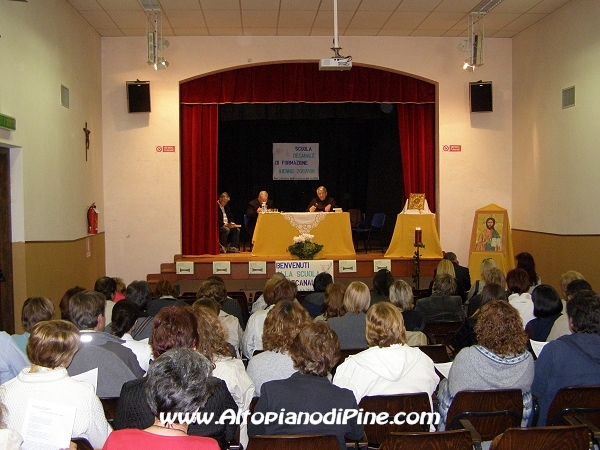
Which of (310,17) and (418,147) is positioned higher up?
(310,17)

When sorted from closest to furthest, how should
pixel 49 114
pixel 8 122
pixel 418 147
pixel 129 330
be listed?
pixel 129 330 < pixel 8 122 < pixel 49 114 < pixel 418 147

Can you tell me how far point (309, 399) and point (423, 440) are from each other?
0.49m

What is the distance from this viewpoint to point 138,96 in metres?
9.13

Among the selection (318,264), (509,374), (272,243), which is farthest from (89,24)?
(509,374)

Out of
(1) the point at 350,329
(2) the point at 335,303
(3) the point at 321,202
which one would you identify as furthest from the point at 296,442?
(3) the point at 321,202

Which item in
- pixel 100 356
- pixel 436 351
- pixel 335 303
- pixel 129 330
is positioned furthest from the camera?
pixel 335 303

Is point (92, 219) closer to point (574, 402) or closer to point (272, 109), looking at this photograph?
point (272, 109)

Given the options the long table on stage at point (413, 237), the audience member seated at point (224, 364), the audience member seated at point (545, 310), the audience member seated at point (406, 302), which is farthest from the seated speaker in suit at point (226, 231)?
the audience member seated at point (224, 364)

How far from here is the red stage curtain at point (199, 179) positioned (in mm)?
9641

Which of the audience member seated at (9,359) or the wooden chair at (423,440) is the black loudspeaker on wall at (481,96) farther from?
the wooden chair at (423,440)

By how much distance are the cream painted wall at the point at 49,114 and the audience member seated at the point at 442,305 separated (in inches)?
159

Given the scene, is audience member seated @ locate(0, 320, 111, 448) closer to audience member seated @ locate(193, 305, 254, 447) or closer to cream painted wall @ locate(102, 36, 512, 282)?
audience member seated @ locate(193, 305, 254, 447)

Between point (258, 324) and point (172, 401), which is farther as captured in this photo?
point (258, 324)

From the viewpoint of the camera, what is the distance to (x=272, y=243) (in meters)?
9.33
